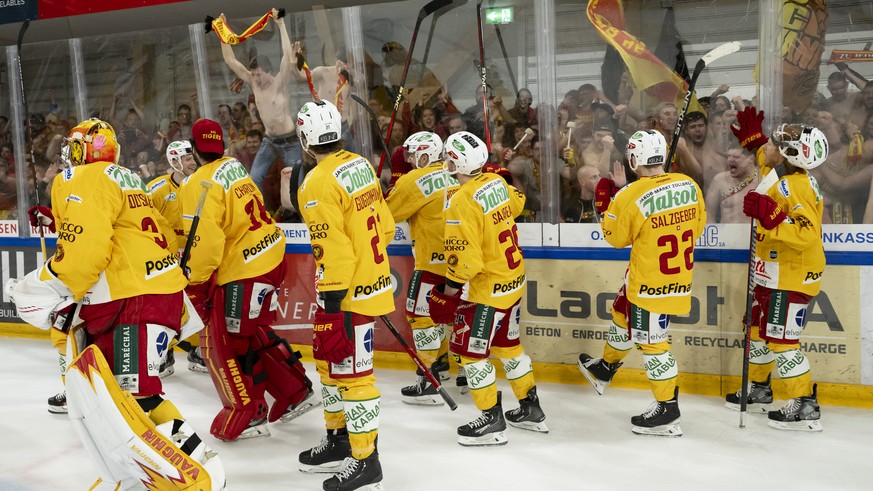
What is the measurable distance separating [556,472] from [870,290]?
229cm

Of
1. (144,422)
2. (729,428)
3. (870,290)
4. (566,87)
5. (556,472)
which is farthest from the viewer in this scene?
(566,87)

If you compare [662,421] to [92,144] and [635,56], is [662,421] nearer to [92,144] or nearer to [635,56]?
[635,56]

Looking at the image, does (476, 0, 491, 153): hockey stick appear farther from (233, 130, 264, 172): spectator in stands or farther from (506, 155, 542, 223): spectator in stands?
(233, 130, 264, 172): spectator in stands

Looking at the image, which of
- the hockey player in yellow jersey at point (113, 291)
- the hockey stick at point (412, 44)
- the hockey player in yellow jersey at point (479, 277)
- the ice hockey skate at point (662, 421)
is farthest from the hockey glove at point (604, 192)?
the hockey player in yellow jersey at point (113, 291)

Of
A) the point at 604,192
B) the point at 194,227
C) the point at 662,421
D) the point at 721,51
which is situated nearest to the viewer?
the point at 194,227

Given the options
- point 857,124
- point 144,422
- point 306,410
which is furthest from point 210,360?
point 857,124

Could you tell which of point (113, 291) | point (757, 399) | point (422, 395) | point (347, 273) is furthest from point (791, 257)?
point (113, 291)

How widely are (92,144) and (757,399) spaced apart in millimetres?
3803

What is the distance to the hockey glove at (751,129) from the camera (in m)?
4.71

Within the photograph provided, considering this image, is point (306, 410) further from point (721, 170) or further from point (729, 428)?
point (721, 170)

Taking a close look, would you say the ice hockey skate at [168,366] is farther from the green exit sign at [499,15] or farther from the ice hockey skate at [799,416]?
the ice hockey skate at [799,416]

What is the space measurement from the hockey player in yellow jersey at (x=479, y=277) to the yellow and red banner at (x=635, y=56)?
5.61 ft

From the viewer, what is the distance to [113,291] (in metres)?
3.38

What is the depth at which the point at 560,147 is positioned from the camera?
18.8 ft
